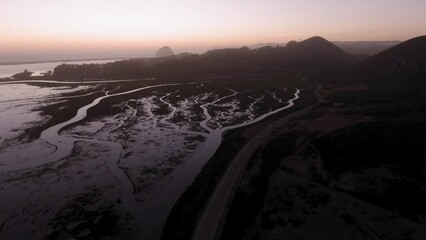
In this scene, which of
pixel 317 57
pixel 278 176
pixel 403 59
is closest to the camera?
pixel 278 176

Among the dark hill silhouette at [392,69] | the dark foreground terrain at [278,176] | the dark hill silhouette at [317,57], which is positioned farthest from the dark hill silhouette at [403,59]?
the dark foreground terrain at [278,176]

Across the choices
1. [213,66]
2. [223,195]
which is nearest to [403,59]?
[213,66]

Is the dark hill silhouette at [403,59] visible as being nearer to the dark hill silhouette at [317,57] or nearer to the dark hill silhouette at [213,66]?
the dark hill silhouette at [213,66]

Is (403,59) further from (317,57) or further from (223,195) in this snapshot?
(223,195)

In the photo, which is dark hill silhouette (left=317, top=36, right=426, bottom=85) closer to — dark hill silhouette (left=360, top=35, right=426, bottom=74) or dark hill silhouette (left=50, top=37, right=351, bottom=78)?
dark hill silhouette (left=360, top=35, right=426, bottom=74)

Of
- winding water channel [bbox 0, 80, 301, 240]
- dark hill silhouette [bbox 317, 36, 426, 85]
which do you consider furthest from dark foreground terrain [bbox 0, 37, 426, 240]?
dark hill silhouette [bbox 317, 36, 426, 85]

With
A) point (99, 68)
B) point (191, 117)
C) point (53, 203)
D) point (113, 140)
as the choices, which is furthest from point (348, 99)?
point (99, 68)

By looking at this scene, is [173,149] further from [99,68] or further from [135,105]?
[99,68]
